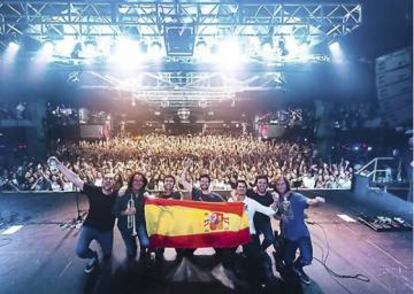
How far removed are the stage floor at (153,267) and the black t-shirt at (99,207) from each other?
65 centimetres

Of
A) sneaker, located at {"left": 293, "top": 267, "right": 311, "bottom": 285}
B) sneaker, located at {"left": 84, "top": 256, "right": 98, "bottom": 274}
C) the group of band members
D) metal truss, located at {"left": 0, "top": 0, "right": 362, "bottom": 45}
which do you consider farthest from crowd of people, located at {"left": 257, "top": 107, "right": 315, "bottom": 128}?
sneaker, located at {"left": 84, "top": 256, "right": 98, "bottom": 274}

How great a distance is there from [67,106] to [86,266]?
8.07 meters

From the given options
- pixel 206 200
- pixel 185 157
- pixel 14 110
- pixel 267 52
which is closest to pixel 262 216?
pixel 206 200

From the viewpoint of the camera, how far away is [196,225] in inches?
189

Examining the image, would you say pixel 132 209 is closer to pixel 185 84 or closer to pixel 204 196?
pixel 204 196

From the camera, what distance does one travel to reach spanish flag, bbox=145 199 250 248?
473cm

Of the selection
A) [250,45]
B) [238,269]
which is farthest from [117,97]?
[238,269]

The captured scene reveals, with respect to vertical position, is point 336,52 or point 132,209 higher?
point 336,52

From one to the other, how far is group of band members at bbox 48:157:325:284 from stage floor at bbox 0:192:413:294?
27 centimetres

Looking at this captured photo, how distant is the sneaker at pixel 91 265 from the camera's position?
15.0 feet

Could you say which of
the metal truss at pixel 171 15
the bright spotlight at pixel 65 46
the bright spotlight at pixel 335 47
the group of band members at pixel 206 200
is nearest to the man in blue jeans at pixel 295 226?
the group of band members at pixel 206 200

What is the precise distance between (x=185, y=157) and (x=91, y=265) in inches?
272

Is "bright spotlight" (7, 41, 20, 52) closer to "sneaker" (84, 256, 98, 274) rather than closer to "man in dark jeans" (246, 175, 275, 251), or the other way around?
"sneaker" (84, 256, 98, 274)

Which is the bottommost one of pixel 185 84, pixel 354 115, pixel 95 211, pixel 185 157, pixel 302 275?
pixel 302 275
